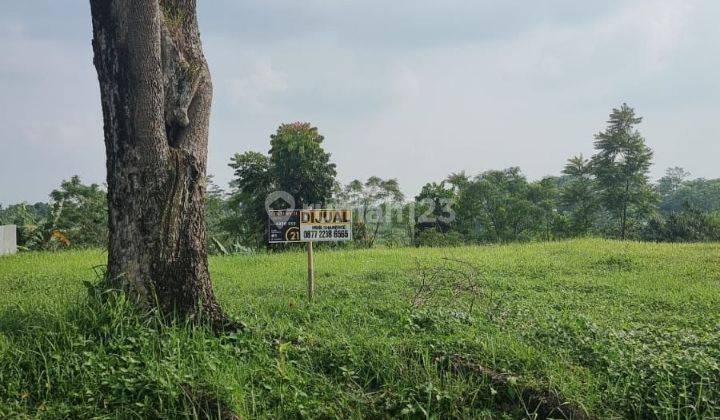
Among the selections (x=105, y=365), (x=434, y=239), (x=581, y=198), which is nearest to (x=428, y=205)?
(x=434, y=239)

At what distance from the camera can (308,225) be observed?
20.5 feet

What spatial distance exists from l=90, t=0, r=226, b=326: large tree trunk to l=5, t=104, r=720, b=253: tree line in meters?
9.23

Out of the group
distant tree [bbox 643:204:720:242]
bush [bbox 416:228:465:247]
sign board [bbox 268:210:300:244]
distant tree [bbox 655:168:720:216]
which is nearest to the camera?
sign board [bbox 268:210:300:244]

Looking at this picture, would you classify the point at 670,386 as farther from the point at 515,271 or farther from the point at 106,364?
the point at 515,271

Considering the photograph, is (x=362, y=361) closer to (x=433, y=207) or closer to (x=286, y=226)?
(x=286, y=226)

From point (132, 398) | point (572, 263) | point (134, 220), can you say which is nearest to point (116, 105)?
point (134, 220)

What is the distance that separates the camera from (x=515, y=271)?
336 inches

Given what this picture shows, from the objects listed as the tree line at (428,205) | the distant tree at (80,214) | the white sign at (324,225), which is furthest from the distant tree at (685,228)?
the distant tree at (80,214)

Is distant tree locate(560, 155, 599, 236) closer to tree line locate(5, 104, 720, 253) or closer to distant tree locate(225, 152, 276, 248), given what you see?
tree line locate(5, 104, 720, 253)

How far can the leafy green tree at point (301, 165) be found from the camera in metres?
16.7

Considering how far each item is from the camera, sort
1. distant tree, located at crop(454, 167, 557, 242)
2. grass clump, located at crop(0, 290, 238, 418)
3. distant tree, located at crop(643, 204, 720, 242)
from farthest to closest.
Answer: distant tree, located at crop(454, 167, 557, 242)
distant tree, located at crop(643, 204, 720, 242)
grass clump, located at crop(0, 290, 238, 418)

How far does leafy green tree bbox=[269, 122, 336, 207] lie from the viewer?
16688mm

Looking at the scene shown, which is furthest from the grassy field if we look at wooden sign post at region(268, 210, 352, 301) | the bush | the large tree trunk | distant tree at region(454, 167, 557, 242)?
distant tree at region(454, 167, 557, 242)

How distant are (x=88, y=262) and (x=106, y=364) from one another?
709 cm
